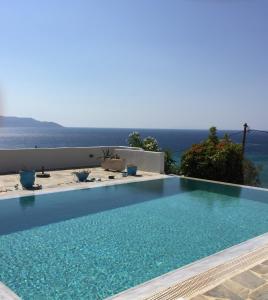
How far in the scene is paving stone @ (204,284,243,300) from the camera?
16.0 feet

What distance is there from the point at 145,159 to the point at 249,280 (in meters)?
12.0

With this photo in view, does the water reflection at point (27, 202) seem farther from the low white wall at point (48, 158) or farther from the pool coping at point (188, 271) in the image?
the pool coping at point (188, 271)

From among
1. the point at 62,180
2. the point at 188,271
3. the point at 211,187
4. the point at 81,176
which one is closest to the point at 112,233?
the point at 188,271

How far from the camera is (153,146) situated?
20.0 meters

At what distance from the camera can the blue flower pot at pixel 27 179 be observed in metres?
12.4

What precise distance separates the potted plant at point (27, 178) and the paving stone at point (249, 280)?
858 centimetres

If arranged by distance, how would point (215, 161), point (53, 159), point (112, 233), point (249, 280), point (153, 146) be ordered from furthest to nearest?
point (153, 146)
point (53, 159)
point (215, 161)
point (112, 233)
point (249, 280)

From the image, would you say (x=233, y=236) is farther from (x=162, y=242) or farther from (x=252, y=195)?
(x=252, y=195)

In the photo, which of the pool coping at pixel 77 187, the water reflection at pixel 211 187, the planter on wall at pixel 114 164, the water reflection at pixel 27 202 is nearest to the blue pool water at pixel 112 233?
the water reflection at pixel 27 202

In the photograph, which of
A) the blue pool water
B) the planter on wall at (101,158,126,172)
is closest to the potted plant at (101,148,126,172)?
the planter on wall at (101,158,126,172)

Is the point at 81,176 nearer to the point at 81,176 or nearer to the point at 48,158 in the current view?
the point at 81,176

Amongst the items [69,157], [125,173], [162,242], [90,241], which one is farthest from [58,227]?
[69,157]

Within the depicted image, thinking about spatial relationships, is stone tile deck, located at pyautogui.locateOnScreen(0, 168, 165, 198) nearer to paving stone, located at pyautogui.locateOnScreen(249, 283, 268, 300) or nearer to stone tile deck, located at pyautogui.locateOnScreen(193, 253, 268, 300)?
stone tile deck, located at pyautogui.locateOnScreen(193, 253, 268, 300)

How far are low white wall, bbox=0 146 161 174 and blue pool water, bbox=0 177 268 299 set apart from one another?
439 cm
